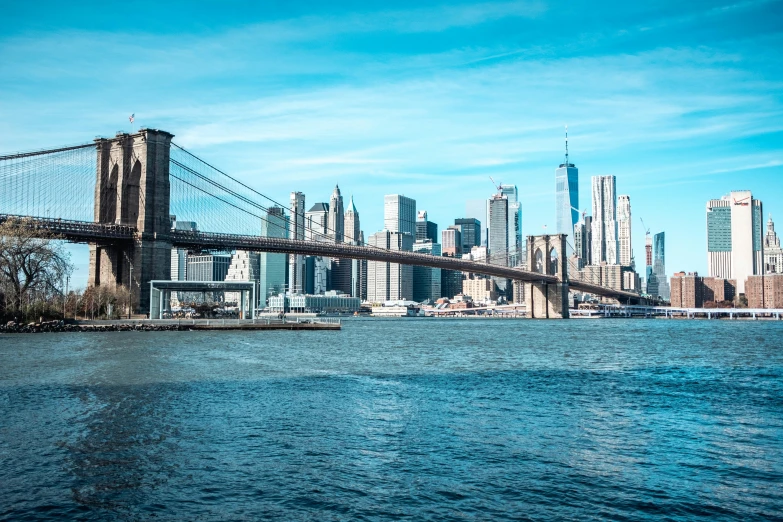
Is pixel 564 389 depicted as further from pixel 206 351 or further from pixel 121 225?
pixel 121 225

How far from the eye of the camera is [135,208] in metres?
63.7

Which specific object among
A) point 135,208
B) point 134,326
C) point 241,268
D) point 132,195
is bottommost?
point 134,326

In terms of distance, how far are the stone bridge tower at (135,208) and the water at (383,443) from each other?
33.5 meters

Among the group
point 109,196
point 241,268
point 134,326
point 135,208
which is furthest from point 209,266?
point 134,326

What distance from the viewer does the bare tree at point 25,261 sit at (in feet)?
158

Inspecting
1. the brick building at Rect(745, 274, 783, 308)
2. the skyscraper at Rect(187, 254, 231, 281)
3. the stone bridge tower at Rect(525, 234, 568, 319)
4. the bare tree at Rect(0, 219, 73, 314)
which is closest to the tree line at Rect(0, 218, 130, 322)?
the bare tree at Rect(0, 219, 73, 314)

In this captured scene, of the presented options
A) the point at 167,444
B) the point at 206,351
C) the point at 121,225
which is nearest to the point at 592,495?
the point at 167,444

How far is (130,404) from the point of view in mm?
18453

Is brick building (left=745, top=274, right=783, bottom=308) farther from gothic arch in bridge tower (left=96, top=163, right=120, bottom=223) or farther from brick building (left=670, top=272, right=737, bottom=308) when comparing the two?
gothic arch in bridge tower (left=96, top=163, right=120, bottom=223)

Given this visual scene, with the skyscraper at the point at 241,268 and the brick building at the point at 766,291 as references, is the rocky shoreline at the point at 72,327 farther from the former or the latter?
the brick building at the point at 766,291

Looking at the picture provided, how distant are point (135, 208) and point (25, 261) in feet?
45.1

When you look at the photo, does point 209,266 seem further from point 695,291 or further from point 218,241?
point 695,291

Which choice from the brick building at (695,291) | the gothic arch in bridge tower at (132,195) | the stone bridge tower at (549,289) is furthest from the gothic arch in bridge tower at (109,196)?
the brick building at (695,291)

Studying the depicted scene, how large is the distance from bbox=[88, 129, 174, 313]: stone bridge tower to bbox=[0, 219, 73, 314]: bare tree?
7.00 meters
